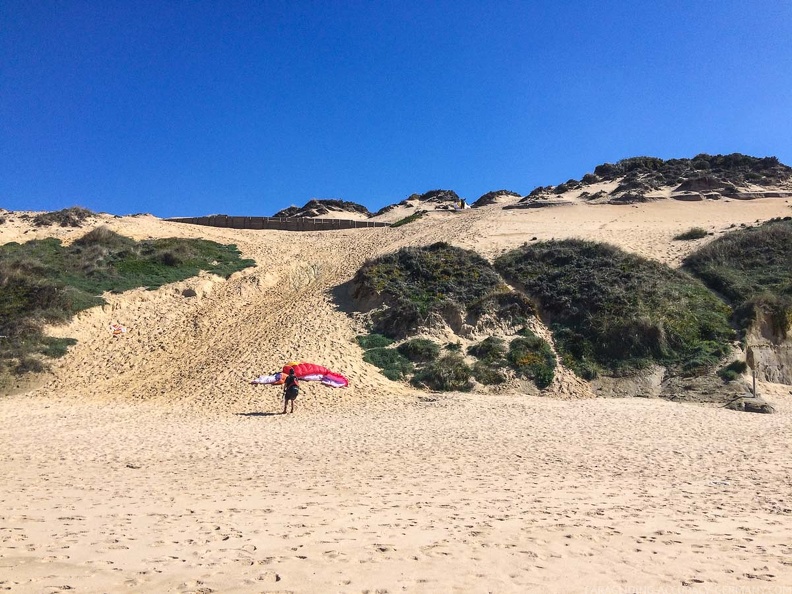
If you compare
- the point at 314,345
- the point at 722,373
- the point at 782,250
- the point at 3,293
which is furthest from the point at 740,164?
the point at 3,293

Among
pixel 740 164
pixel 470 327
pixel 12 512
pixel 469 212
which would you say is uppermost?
pixel 740 164

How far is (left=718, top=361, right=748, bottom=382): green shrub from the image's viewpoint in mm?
19281

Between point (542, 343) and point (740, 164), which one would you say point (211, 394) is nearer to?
point (542, 343)

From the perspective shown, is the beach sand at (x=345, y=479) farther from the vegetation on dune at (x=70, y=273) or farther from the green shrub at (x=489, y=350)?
the green shrub at (x=489, y=350)

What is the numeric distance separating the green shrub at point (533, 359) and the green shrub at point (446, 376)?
196 cm

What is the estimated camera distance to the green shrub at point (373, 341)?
22.2 m

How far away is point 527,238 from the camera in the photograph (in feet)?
111

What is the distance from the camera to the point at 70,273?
26625 mm

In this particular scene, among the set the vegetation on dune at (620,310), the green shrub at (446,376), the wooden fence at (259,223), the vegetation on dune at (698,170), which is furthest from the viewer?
the vegetation on dune at (698,170)

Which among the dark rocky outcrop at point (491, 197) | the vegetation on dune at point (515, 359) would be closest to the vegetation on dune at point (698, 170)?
the dark rocky outcrop at point (491, 197)

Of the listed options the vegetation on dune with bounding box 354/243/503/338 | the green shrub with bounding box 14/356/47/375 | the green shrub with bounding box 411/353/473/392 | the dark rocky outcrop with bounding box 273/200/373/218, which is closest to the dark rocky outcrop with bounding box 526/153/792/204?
the dark rocky outcrop with bounding box 273/200/373/218

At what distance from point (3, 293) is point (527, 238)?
26877 millimetres

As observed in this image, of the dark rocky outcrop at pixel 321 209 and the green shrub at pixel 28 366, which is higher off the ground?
the dark rocky outcrop at pixel 321 209

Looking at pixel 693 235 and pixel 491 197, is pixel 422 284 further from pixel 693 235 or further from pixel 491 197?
pixel 491 197
